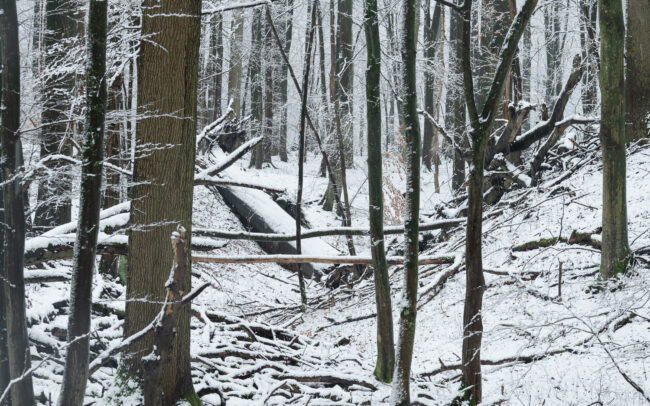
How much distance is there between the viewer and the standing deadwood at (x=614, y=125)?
551cm

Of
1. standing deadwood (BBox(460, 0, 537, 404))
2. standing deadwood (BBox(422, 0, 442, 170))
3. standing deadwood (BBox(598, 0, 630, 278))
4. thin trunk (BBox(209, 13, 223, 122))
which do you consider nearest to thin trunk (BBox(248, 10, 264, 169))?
thin trunk (BBox(209, 13, 223, 122))

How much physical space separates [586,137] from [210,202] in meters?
9.03

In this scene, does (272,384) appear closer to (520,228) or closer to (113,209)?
(113,209)

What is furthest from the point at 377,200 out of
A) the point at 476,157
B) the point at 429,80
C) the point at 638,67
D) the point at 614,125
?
the point at 429,80

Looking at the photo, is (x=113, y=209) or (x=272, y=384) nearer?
(x=272, y=384)

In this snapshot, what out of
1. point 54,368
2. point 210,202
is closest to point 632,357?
point 54,368

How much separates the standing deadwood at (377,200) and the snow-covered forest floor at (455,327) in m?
0.32

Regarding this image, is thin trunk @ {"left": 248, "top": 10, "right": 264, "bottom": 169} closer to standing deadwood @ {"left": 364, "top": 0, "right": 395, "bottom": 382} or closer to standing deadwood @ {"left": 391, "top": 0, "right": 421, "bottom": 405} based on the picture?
standing deadwood @ {"left": 364, "top": 0, "right": 395, "bottom": 382}

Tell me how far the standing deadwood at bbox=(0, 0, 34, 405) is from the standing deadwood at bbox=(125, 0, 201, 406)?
31.4 inches

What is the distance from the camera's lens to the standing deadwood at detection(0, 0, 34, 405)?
4.00 m

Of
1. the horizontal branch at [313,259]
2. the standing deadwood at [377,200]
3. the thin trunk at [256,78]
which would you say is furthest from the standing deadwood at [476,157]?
the thin trunk at [256,78]

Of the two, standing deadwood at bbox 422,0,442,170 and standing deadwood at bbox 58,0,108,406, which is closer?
standing deadwood at bbox 58,0,108,406

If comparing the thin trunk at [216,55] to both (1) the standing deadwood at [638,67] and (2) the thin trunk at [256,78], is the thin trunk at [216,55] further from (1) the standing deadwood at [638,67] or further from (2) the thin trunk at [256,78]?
(1) the standing deadwood at [638,67]

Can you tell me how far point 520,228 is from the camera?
848 centimetres
